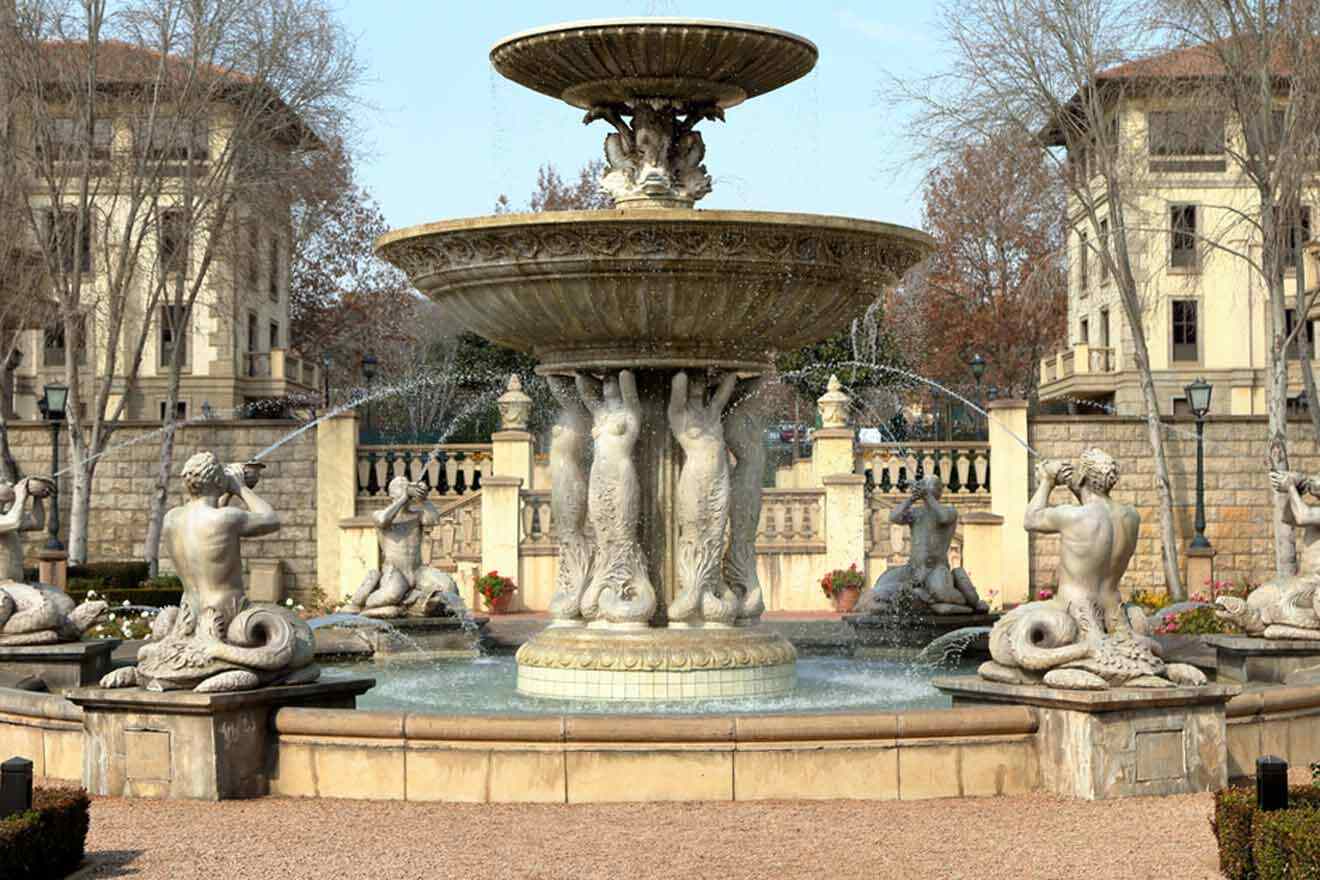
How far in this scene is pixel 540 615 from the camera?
78.9 ft

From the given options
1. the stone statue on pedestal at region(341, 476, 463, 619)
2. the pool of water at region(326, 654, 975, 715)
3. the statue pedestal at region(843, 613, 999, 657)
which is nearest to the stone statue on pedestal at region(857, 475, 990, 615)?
the statue pedestal at region(843, 613, 999, 657)

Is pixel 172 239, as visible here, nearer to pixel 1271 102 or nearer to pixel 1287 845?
pixel 1271 102

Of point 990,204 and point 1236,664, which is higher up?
point 990,204

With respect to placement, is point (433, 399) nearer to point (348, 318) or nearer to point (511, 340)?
point (348, 318)

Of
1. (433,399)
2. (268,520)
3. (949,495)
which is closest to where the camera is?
(268,520)

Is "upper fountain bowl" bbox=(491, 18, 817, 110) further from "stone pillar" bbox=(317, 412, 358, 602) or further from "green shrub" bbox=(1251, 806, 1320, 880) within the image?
"stone pillar" bbox=(317, 412, 358, 602)

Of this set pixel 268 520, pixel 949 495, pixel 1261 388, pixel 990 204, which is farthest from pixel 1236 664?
pixel 990 204

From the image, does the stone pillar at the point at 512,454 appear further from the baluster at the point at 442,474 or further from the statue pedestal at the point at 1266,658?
the statue pedestal at the point at 1266,658

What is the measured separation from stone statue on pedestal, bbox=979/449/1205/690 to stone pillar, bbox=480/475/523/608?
618 inches

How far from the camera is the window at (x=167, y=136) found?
2700 cm

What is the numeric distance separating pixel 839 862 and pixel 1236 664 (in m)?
5.75

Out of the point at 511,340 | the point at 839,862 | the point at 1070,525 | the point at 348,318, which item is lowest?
the point at 839,862

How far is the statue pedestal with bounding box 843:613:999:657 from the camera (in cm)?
1473

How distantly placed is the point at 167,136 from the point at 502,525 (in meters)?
8.23
